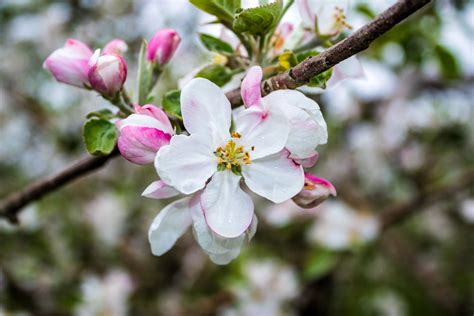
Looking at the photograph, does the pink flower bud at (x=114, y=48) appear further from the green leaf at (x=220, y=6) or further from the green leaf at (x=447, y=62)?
the green leaf at (x=447, y=62)

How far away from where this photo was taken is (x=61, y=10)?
3592mm

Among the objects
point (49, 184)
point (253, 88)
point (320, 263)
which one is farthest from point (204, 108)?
point (320, 263)

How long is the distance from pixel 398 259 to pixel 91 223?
5.70 feet

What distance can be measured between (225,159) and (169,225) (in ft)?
0.46

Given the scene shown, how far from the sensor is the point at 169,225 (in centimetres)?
83

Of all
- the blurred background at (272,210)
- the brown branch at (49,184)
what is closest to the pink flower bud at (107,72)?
the brown branch at (49,184)

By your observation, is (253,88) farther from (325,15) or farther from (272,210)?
(272,210)

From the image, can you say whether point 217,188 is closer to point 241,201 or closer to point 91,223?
point 241,201

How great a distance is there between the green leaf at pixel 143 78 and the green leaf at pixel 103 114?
52 mm

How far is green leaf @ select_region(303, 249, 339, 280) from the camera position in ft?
6.87

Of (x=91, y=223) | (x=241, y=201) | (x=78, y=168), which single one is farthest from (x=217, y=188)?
(x=91, y=223)

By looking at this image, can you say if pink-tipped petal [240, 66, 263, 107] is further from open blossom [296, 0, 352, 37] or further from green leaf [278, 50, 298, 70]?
open blossom [296, 0, 352, 37]

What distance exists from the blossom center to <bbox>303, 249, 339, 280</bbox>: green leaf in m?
1.38

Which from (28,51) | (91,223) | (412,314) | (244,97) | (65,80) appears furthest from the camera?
(28,51)
